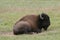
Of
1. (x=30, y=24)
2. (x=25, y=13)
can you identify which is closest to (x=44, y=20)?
(x=30, y=24)

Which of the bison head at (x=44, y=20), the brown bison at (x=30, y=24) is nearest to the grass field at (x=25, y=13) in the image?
the bison head at (x=44, y=20)

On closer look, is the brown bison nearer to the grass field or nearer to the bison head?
the bison head

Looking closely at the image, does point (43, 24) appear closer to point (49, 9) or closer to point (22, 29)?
point (22, 29)

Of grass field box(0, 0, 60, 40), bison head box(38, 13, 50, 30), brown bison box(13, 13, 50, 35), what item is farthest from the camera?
bison head box(38, 13, 50, 30)

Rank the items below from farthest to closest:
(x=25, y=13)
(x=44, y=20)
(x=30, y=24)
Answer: (x=25, y=13) → (x=44, y=20) → (x=30, y=24)

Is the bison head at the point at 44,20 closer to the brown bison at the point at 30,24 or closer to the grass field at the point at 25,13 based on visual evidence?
the brown bison at the point at 30,24

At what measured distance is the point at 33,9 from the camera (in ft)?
96.9

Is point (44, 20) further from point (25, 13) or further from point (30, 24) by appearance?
point (25, 13)

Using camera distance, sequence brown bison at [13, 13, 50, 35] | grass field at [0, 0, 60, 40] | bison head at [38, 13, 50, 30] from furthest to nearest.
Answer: bison head at [38, 13, 50, 30] → brown bison at [13, 13, 50, 35] → grass field at [0, 0, 60, 40]

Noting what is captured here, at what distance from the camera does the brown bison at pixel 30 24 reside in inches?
677

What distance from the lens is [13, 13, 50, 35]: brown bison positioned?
17208mm

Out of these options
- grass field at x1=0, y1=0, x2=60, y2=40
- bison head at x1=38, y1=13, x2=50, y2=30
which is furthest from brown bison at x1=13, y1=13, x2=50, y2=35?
grass field at x1=0, y1=0, x2=60, y2=40

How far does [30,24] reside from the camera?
17.6m

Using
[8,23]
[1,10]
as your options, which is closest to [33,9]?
[1,10]
